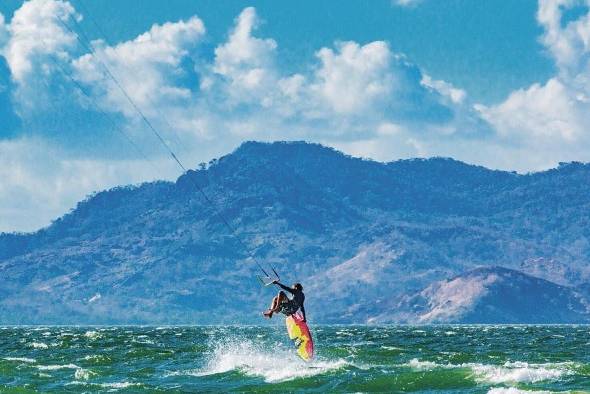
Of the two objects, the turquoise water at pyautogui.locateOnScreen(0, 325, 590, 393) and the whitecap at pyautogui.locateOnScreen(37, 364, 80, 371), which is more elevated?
the whitecap at pyautogui.locateOnScreen(37, 364, 80, 371)

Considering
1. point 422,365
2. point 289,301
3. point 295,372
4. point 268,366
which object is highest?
point 289,301

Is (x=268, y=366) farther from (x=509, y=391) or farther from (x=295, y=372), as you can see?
(x=509, y=391)

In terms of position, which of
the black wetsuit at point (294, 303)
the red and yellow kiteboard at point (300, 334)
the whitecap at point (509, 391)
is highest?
the black wetsuit at point (294, 303)

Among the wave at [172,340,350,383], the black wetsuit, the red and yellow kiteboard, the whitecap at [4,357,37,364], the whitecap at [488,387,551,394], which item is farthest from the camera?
the whitecap at [4,357,37,364]

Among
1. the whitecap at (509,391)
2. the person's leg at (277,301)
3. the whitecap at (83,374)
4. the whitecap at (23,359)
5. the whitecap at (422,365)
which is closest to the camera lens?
the whitecap at (509,391)

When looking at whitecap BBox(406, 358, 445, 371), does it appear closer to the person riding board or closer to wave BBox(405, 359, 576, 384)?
wave BBox(405, 359, 576, 384)

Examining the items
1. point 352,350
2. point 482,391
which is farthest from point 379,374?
point 352,350

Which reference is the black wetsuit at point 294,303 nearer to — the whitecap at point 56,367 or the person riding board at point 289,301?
the person riding board at point 289,301

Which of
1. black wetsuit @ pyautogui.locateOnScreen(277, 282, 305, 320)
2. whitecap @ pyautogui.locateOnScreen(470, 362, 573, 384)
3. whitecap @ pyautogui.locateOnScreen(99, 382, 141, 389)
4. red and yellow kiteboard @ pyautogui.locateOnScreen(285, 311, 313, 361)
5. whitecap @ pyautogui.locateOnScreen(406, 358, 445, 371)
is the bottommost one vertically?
whitecap @ pyautogui.locateOnScreen(470, 362, 573, 384)

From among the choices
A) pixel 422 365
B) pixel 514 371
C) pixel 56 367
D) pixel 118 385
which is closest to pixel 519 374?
pixel 514 371

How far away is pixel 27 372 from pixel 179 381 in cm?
971

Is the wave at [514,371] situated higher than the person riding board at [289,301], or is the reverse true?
the person riding board at [289,301]

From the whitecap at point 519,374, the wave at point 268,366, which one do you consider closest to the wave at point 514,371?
the whitecap at point 519,374

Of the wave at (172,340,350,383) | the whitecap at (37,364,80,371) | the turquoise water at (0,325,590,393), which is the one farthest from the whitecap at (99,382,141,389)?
the whitecap at (37,364,80,371)
